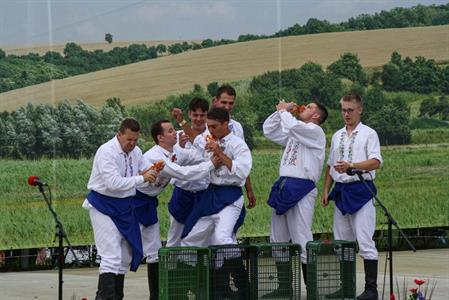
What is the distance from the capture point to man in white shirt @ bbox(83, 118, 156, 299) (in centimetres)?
1041

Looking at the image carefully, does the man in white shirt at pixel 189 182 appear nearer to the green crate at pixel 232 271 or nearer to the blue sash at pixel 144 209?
the blue sash at pixel 144 209

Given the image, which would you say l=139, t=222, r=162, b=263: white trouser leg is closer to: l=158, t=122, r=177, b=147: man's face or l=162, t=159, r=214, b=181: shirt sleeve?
l=162, t=159, r=214, b=181: shirt sleeve

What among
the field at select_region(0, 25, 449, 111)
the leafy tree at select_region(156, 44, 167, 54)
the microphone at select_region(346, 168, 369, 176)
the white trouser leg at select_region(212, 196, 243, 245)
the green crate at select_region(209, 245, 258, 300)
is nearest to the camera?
the green crate at select_region(209, 245, 258, 300)

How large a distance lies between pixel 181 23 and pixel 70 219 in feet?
8.59

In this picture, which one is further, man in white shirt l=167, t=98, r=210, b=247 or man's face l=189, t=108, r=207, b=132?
man's face l=189, t=108, r=207, b=132

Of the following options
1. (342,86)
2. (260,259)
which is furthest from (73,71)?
(260,259)

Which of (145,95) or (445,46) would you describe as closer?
(145,95)

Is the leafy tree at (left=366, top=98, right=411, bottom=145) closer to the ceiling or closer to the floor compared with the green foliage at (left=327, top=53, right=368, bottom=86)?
closer to the floor

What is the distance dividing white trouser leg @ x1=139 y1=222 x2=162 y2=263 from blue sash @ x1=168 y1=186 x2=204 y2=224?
34cm

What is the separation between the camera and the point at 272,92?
49.8 ft

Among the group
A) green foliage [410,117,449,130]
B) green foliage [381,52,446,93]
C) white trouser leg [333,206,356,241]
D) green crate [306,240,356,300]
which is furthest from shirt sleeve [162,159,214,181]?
green foliage [410,117,449,130]

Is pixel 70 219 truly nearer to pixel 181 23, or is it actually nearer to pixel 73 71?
pixel 73 71

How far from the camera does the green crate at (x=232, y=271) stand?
1009 cm

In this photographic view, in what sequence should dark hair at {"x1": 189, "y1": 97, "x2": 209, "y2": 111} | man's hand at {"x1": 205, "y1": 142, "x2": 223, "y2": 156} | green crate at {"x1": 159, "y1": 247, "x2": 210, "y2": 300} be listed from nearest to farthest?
1. green crate at {"x1": 159, "y1": 247, "x2": 210, "y2": 300}
2. man's hand at {"x1": 205, "y1": 142, "x2": 223, "y2": 156}
3. dark hair at {"x1": 189, "y1": 97, "x2": 209, "y2": 111}
